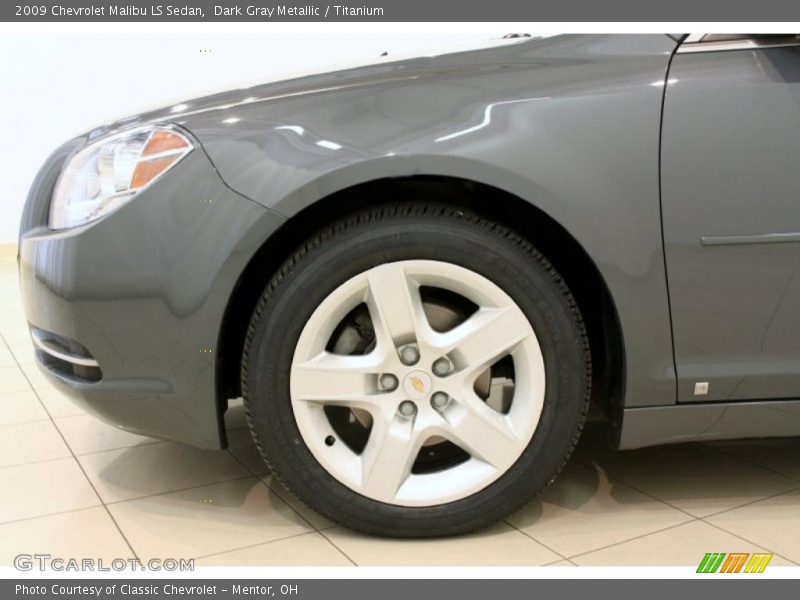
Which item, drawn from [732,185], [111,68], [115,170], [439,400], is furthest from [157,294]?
[111,68]

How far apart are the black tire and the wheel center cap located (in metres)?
0.23

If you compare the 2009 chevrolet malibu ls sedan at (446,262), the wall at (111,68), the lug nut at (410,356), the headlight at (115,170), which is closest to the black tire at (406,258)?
the 2009 chevrolet malibu ls sedan at (446,262)

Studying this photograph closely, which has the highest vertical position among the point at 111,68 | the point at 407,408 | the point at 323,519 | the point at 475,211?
the point at 111,68

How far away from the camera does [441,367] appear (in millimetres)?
1601

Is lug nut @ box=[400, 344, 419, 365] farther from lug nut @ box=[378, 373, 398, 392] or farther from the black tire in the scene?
the black tire

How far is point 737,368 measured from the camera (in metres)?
1.60

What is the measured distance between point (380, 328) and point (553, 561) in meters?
0.57

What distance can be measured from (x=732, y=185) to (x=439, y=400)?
692 mm

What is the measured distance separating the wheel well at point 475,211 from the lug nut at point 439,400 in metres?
0.35

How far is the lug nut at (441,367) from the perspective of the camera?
5.24ft

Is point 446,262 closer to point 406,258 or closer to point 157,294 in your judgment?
point 406,258

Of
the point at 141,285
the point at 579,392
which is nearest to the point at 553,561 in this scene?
the point at 579,392

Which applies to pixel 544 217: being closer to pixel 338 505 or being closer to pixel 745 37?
pixel 745 37

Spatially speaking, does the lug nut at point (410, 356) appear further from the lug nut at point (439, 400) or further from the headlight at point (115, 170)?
the headlight at point (115, 170)
